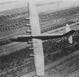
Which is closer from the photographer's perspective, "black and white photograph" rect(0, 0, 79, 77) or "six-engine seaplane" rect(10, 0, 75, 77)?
"six-engine seaplane" rect(10, 0, 75, 77)

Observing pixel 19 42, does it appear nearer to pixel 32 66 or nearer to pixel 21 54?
pixel 21 54

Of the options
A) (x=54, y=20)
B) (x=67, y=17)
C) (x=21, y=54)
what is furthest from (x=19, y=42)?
(x=67, y=17)

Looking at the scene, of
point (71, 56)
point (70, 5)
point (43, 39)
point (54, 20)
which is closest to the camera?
point (43, 39)

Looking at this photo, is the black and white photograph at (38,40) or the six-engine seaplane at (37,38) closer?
the six-engine seaplane at (37,38)

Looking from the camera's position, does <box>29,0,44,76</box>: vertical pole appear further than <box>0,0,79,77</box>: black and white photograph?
No

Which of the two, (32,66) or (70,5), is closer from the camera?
(32,66)

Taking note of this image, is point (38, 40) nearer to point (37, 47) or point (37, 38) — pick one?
point (37, 38)

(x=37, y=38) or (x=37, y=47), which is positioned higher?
(x=37, y=38)

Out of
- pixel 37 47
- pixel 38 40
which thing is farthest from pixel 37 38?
pixel 37 47
